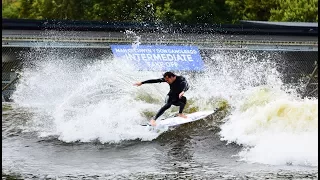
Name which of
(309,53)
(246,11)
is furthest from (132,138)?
(246,11)

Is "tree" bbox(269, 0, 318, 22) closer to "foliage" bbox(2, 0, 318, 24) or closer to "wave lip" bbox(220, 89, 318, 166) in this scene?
"foliage" bbox(2, 0, 318, 24)

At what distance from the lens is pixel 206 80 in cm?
2198

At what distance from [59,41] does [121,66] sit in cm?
702

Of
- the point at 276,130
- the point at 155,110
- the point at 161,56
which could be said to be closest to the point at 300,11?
the point at 161,56

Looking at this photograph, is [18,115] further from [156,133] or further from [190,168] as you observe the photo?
[190,168]

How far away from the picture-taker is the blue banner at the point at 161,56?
2984 cm

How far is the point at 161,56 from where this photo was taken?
30.6 m

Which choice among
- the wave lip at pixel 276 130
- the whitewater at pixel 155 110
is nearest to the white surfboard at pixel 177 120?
the whitewater at pixel 155 110

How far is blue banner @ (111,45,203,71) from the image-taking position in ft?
97.9

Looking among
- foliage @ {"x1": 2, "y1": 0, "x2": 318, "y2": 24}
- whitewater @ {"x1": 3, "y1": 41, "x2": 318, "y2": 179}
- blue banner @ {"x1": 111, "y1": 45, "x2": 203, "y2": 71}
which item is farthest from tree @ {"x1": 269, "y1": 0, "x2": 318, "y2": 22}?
whitewater @ {"x1": 3, "y1": 41, "x2": 318, "y2": 179}

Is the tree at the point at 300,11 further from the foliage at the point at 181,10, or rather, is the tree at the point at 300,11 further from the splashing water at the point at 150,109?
the splashing water at the point at 150,109

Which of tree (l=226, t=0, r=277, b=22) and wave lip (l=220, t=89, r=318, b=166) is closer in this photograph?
wave lip (l=220, t=89, r=318, b=166)

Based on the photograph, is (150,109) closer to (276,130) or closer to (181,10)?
(276,130)

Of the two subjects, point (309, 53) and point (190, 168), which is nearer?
point (190, 168)
